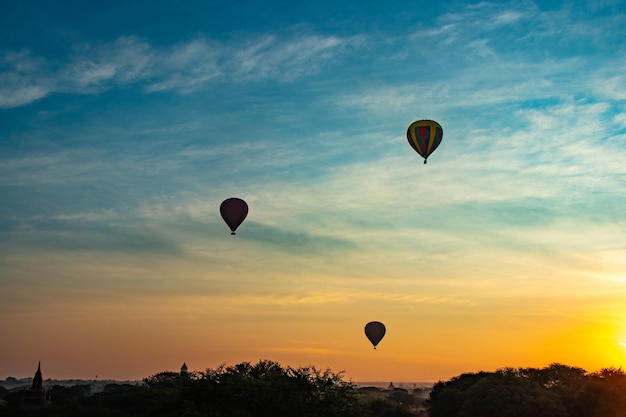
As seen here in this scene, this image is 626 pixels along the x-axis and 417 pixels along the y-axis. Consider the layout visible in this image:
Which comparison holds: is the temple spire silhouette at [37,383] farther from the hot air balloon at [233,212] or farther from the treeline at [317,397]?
the hot air balloon at [233,212]

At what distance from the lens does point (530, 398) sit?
98125 millimetres

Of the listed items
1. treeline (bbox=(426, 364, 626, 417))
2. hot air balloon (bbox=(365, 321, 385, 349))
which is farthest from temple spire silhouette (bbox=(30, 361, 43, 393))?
treeline (bbox=(426, 364, 626, 417))

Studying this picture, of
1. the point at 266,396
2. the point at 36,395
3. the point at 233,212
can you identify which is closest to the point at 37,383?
the point at 36,395

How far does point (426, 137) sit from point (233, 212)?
2477cm

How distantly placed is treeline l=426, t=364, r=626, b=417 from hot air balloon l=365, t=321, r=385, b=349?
60.2 feet

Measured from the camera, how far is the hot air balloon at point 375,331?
9900 centimetres

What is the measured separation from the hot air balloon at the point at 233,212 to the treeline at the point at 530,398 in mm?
49468

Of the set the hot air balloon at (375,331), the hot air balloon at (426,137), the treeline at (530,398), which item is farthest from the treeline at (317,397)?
the hot air balloon at (426,137)

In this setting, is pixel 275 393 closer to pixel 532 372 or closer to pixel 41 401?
pixel 41 401

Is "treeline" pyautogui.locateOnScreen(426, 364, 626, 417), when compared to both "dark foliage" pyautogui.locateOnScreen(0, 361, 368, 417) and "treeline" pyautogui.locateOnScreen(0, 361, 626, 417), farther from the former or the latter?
"dark foliage" pyautogui.locateOnScreen(0, 361, 368, 417)

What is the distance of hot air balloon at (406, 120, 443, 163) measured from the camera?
79.1 metres

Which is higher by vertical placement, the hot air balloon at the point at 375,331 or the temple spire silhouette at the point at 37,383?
the hot air balloon at the point at 375,331

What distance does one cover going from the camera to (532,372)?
13188 cm

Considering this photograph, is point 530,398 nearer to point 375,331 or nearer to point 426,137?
point 375,331
